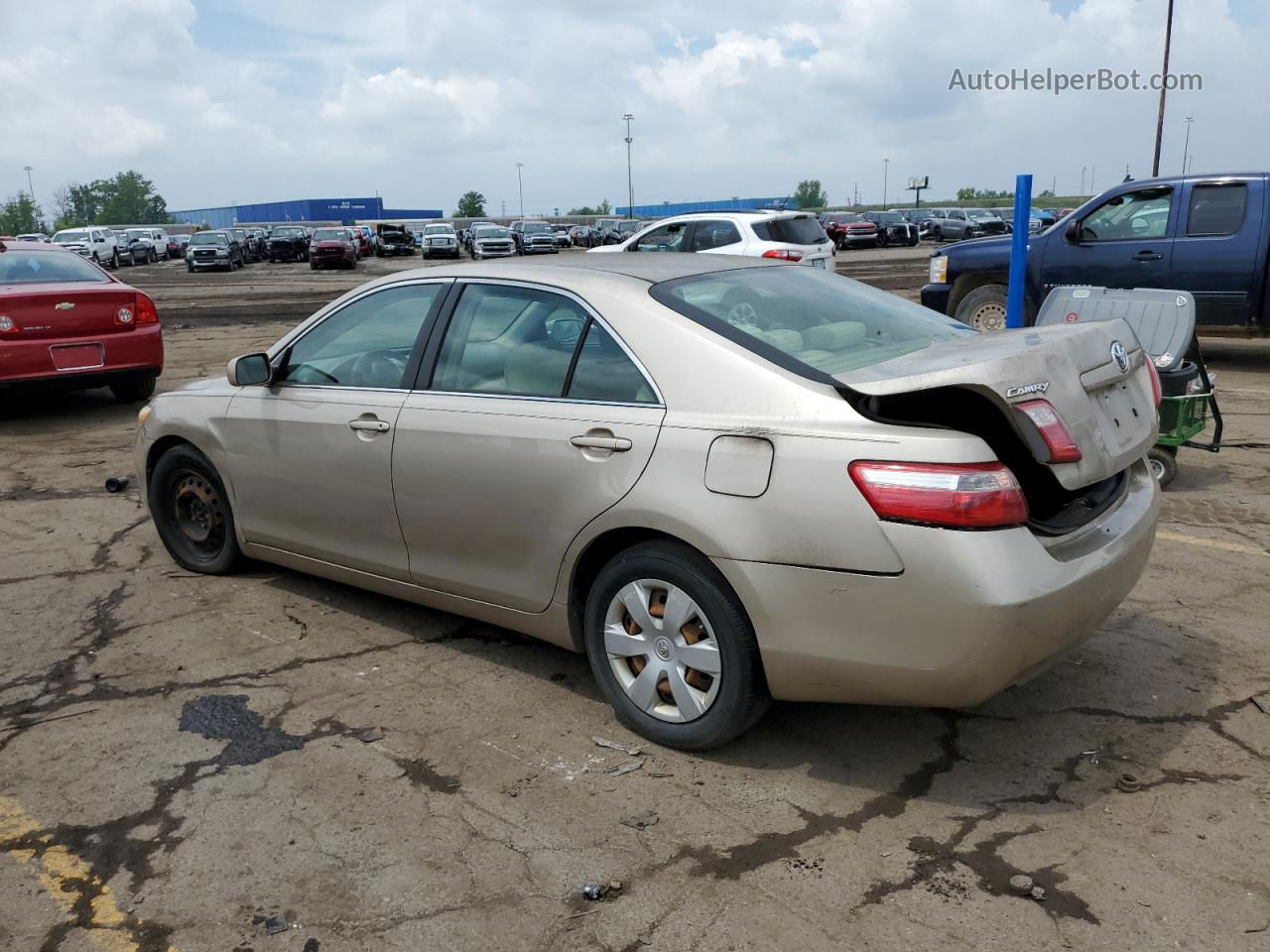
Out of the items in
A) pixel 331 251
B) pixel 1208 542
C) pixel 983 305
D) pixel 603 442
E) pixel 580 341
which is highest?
pixel 580 341

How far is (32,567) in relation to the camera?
224 inches

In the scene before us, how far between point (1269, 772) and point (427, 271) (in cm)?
347

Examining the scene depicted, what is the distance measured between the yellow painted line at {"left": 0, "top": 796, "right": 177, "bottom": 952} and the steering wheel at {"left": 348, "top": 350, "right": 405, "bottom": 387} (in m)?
1.93

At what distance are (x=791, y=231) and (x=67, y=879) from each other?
14583 millimetres

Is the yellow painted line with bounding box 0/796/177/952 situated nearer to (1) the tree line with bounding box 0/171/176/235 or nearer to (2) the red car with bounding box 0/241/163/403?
(2) the red car with bounding box 0/241/163/403

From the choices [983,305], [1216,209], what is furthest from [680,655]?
[1216,209]

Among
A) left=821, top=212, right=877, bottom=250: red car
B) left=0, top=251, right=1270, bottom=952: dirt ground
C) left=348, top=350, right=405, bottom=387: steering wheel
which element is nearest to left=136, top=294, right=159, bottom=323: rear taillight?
left=0, top=251, right=1270, bottom=952: dirt ground

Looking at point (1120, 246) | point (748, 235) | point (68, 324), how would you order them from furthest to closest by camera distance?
point (748, 235)
point (1120, 246)
point (68, 324)

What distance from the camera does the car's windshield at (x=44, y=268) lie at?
945 cm

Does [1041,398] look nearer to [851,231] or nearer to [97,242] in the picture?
[851,231]

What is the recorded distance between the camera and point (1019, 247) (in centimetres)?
803

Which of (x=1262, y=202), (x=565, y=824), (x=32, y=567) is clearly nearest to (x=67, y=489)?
(x=32, y=567)

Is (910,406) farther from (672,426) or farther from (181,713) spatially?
(181,713)

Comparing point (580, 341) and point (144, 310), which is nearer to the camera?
point (580, 341)
